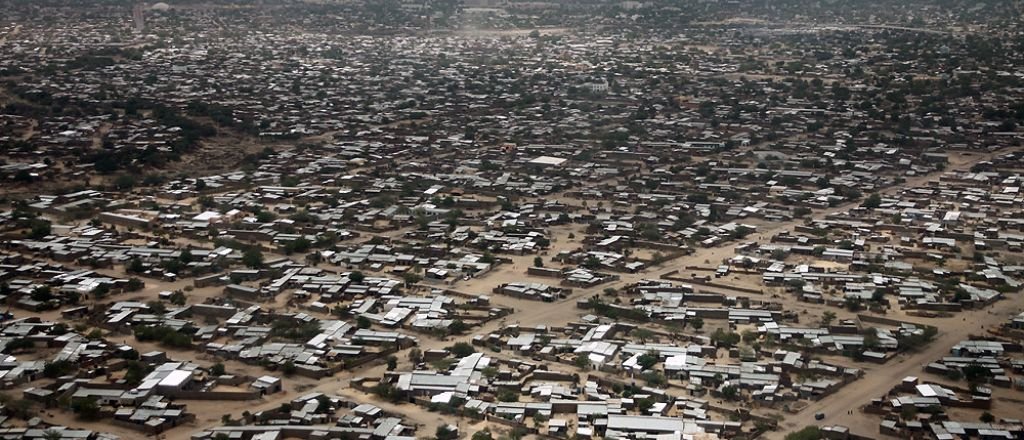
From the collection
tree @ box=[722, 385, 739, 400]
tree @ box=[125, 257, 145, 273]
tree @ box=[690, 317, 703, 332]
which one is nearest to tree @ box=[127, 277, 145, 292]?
tree @ box=[125, 257, 145, 273]

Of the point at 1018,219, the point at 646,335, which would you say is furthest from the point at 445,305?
the point at 1018,219

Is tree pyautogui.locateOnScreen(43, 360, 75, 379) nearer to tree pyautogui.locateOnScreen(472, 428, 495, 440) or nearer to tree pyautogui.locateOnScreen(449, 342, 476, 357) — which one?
tree pyautogui.locateOnScreen(449, 342, 476, 357)

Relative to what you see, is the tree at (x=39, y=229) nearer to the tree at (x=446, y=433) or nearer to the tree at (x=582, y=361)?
the tree at (x=582, y=361)

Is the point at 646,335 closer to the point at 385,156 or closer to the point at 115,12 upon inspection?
the point at 385,156

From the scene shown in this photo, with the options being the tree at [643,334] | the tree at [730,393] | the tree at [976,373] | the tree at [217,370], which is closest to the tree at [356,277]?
the tree at [217,370]

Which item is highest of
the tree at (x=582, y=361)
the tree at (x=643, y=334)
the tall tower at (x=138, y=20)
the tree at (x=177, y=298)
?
the tree at (x=582, y=361)
